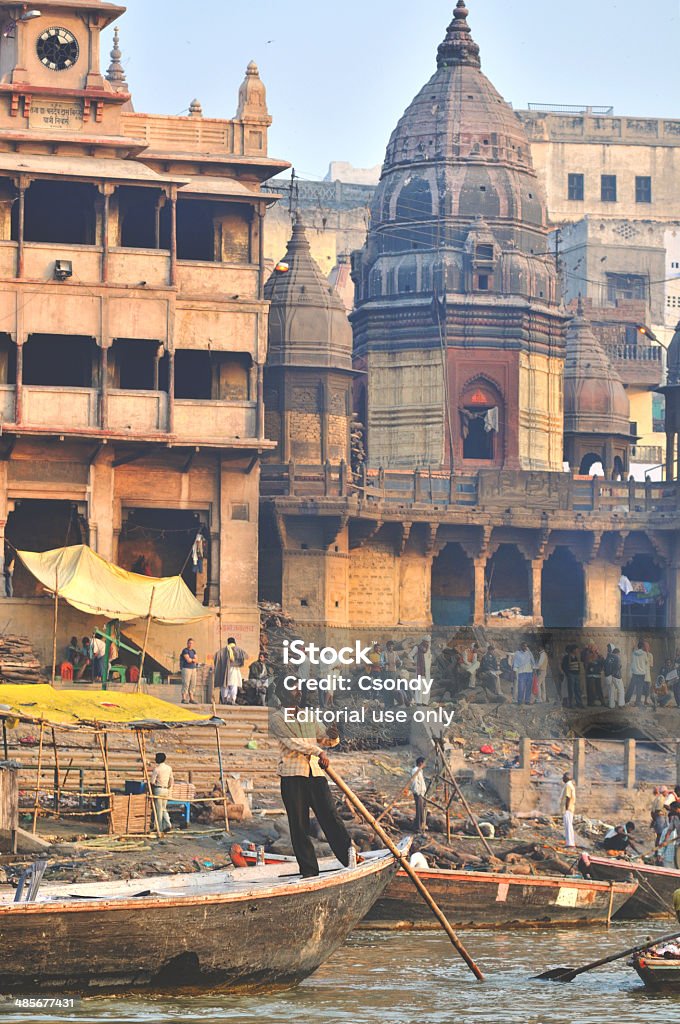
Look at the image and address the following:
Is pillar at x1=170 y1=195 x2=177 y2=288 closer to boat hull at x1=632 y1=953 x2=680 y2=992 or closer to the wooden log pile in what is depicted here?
the wooden log pile

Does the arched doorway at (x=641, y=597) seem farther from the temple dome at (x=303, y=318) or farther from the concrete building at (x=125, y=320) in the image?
the concrete building at (x=125, y=320)

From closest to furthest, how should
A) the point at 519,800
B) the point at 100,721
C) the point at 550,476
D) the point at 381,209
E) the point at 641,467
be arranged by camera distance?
1. the point at 100,721
2. the point at 519,800
3. the point at 550,476
4. the point at 381,209
5. the point at 641,467

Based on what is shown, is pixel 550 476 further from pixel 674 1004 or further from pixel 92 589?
pixel 674 1004

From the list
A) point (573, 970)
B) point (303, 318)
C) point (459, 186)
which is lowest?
point (573, 970)

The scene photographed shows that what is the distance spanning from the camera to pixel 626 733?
143 ft

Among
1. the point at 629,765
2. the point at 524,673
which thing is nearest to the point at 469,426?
the point at 524,673

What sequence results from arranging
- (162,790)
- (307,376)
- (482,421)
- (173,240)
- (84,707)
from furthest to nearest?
(482,421), (307,376), (173,240), (162,790), (84,707)

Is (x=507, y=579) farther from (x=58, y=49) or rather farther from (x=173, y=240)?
(x=58, y=49)

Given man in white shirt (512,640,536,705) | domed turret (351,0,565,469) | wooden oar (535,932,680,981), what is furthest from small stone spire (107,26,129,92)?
wooden oar (535,932,680,981)

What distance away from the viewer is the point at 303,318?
163ft

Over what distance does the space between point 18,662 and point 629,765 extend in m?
10.4

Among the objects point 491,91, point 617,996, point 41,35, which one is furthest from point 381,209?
point 617,996

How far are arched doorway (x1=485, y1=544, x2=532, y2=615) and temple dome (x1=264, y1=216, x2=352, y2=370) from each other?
6.20 meters

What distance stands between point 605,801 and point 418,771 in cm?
645
